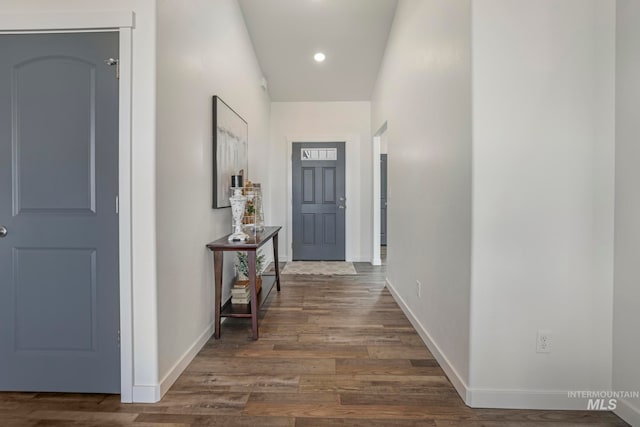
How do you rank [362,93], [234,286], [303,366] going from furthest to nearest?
1. [362,93]
2. [234,286]
3. [303,366]

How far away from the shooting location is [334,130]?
5.52m

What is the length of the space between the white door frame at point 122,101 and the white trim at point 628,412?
241cm

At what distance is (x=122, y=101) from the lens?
1.74 meters

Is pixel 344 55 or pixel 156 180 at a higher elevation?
pixel 344 55

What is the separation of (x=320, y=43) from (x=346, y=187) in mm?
2197

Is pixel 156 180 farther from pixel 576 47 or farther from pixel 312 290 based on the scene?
pixel 312 290

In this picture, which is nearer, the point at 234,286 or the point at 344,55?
the point at 234,286

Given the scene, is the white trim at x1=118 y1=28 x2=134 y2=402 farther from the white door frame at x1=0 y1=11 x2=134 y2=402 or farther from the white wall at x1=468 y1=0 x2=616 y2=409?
the white wall at x1=468 y1=0 x2=616 y2=409

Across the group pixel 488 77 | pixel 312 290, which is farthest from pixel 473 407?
pixel 312 290

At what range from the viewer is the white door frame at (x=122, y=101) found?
1.73 m

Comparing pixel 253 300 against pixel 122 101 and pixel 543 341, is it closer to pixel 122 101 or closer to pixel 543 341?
pixel 122 101

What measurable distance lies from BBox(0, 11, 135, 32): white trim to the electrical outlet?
2.57 meters

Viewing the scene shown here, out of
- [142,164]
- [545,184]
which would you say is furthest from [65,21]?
[545,184]

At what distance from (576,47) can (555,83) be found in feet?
0.65
